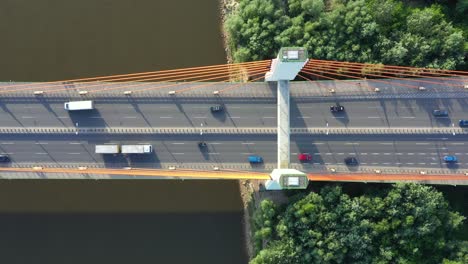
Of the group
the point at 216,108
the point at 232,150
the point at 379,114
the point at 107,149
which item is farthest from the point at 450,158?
the point at 107,149

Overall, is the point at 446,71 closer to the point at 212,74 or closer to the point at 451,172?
the point at 451,172

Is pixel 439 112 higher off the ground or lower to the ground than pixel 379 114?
higher

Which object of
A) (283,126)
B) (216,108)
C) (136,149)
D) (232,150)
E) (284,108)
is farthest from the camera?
(232,150)

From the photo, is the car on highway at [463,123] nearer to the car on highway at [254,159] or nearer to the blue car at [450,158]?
the blue car at [450,158]

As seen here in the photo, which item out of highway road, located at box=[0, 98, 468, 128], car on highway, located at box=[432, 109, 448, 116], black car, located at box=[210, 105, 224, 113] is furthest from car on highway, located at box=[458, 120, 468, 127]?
black car, located at box=[210, 105, 224, 113]

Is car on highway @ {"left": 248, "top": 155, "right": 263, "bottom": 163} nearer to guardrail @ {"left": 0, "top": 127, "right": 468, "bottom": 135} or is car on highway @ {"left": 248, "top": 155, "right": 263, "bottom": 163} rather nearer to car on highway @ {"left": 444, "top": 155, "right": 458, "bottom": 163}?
guardrail @ {"left": 0, "top": 127, "right": 468, "bottom": 135}

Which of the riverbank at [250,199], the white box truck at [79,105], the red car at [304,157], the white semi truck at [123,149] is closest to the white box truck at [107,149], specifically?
the white semi truck at [123,149]

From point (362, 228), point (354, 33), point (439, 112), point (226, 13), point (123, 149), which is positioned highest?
point (226, 13)

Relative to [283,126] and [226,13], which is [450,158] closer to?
[283,126]
